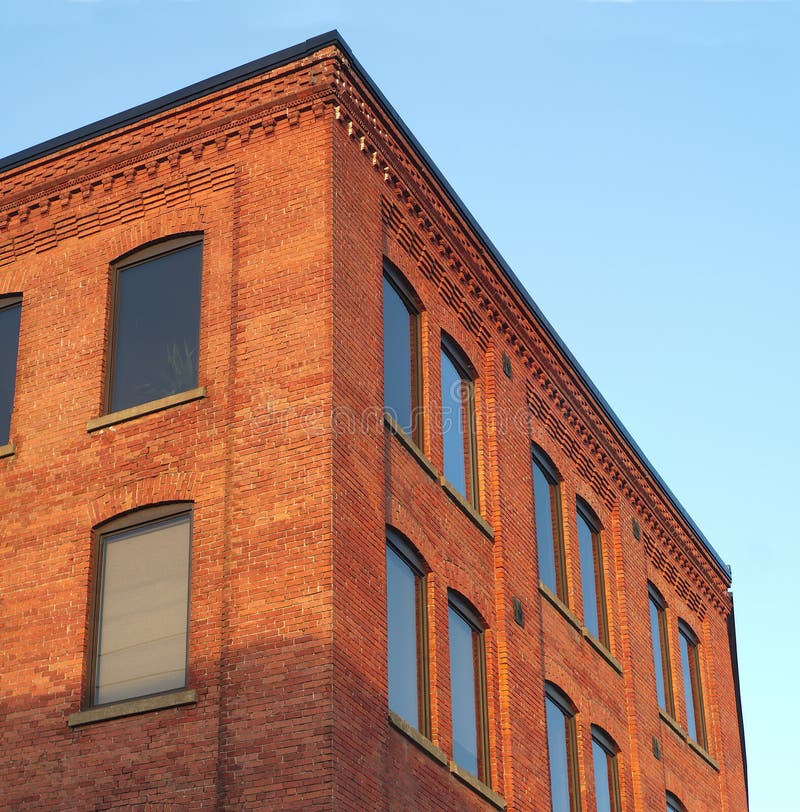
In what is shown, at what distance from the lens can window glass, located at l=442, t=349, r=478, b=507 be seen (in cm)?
2245

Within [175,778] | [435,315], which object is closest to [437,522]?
[435,315]

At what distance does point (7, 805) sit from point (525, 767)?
758 centimetres

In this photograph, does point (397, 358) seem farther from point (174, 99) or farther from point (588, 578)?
point (588, 578)

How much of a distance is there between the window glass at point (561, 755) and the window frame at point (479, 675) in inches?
84.1

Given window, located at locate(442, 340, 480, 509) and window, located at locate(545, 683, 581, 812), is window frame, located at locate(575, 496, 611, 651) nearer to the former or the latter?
window, located at locate(545, 683, 581, 812)

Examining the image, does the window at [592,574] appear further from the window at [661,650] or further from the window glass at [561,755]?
the window glass at [561,755]

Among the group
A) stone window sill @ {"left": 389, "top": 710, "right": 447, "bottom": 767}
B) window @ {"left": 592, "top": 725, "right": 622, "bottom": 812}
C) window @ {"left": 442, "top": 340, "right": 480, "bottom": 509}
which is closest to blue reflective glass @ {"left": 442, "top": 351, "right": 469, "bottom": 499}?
window @ {"left": 442, "top": 340, "right": 480, "bottom": 509}

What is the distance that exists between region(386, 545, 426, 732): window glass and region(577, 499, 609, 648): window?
699 cm

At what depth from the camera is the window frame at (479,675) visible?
68.7 feet

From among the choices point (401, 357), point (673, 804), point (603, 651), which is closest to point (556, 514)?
point (603, 651)

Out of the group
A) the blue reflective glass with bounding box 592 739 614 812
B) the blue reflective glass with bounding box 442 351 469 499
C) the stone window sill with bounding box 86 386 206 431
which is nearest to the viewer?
the stone window sill with bounding box 86 386 206 431

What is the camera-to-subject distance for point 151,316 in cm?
2044

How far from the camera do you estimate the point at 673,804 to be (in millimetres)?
28250

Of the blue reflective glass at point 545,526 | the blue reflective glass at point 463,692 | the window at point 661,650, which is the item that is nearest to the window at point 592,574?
the blue reflective glass at point 545,526
